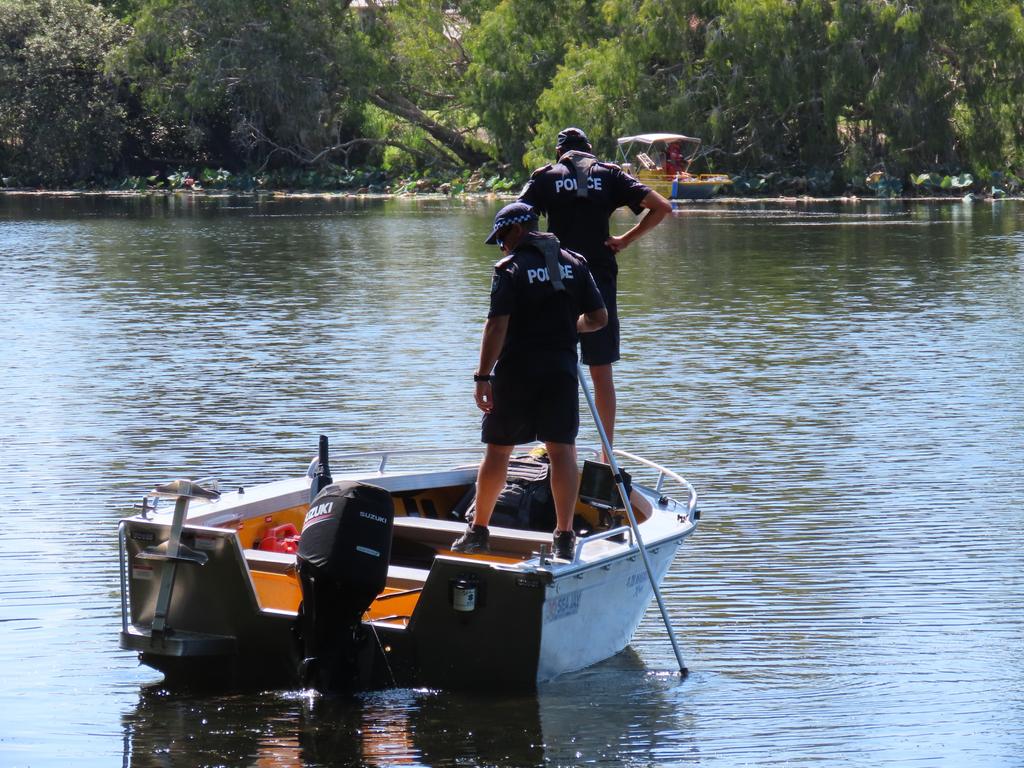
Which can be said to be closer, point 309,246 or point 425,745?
point 425,745

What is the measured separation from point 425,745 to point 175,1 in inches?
2384

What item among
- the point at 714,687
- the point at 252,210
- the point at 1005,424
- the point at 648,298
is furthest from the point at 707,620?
the point at 252,210

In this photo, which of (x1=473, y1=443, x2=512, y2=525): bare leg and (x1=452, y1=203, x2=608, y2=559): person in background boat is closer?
(x1=452, y1=203, x2=608, y2=559): person in background boat

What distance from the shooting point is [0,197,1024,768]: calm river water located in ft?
21.2

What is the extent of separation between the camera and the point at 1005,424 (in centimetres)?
1303

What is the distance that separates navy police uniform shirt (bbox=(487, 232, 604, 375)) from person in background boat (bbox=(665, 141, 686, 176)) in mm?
45135

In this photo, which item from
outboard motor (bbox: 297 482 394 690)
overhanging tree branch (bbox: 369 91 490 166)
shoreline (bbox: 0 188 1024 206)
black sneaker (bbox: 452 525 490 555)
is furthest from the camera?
overhanging tree branch (bbox: 369 91 490 166)

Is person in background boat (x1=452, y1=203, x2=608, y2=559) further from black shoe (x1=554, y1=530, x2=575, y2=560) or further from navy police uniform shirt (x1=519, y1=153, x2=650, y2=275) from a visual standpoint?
navy police uniform shirt (x1=519, y1=153, x2=650, y2=275)

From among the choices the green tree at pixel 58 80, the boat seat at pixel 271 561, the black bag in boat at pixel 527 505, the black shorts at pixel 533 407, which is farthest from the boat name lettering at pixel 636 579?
the green tree at pixel 58 80

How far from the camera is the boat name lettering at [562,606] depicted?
659cm

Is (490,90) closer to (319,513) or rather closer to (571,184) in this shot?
(571,184)

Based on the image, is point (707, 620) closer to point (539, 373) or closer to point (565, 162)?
point (539, 373)

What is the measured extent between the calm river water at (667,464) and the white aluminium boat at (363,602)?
14 centimetres

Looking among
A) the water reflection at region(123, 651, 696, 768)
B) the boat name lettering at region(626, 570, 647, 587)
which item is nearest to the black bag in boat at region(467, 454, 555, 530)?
the boat name lettering at region(626, 570, 647, 587)
